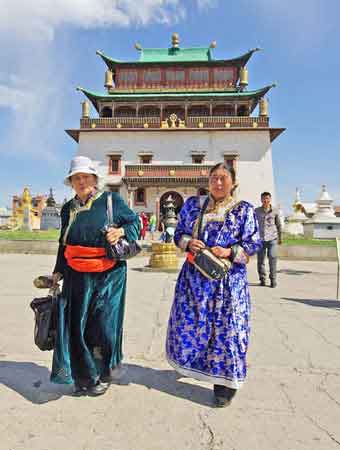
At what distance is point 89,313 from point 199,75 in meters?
32.9

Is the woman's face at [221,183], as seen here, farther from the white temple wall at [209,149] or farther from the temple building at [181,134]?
the white temple wall at [209,149]

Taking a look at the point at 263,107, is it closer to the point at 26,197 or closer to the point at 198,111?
the point at 198,111

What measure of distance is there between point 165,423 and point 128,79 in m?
34.2

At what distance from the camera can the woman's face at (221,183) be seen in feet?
7.15

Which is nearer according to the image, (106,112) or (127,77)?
(106,112)

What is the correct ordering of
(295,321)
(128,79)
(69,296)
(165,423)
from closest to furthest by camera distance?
(165,423)
(69,296)
(295,321)
(128,79)

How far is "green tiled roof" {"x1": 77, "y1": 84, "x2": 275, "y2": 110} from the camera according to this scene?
2866 cm

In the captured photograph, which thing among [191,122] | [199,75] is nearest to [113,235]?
[191,122]

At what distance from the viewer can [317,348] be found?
118 inches

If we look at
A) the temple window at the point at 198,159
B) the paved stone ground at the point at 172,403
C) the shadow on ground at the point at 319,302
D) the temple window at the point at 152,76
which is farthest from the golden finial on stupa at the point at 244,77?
the paved stone ground at the point at 172,403

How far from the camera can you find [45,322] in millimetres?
2043

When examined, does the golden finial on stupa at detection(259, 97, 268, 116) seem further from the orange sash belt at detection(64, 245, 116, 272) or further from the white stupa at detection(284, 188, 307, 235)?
the orange sash belt at detection(64, 245, 116, 272)

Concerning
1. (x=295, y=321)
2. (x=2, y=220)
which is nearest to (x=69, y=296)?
(x=295, y=321)

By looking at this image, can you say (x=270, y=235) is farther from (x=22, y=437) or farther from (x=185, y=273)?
(x=22, y=437)
